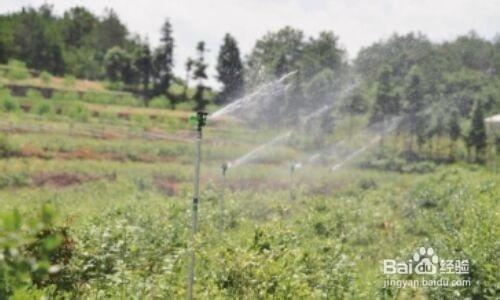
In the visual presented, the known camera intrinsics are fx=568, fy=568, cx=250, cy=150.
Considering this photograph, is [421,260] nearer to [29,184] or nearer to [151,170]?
[29,184]

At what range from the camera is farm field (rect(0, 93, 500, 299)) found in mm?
6793

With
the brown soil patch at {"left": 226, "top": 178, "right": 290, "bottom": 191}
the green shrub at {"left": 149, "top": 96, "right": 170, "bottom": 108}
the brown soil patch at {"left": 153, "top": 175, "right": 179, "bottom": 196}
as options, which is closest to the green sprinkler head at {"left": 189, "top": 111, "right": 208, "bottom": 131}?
the brown soil patch at {"left": 153, "top": 175, "right": 179, "bottom": 196}

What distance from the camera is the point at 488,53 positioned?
88.6m

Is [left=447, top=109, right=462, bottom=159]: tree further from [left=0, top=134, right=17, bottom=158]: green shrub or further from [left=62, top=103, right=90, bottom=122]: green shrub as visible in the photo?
[left=0, top=134, right=17, bottom=158]: green shrub

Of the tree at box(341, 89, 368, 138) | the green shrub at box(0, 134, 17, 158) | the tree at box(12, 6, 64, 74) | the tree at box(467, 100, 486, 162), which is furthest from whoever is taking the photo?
the tree at box(12, 6, 64, 74)

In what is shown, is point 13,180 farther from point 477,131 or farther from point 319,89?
point 477,131

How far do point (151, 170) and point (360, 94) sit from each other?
106 ft

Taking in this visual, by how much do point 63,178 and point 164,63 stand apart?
42.8 meters

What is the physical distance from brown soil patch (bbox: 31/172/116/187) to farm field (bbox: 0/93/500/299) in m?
0.06

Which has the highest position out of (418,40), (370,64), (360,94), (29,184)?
(418,40)

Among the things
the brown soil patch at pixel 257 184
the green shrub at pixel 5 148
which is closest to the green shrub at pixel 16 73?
the green shrub at pixel 5 148

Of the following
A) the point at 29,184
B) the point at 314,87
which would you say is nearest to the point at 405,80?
the point at 314,87

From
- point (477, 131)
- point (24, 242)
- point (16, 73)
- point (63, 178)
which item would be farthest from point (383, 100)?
point (24, 242)

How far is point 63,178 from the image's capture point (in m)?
26.4
